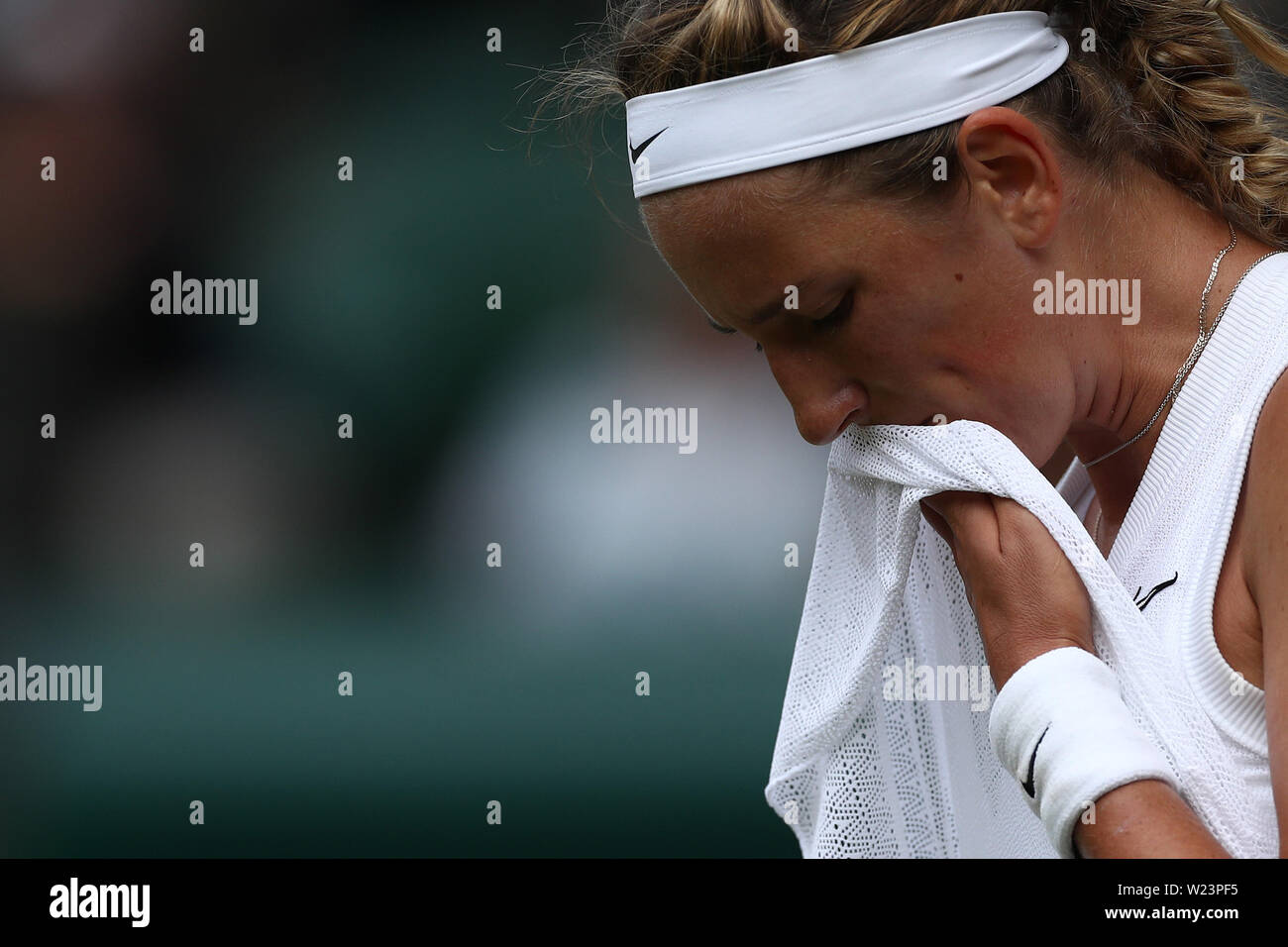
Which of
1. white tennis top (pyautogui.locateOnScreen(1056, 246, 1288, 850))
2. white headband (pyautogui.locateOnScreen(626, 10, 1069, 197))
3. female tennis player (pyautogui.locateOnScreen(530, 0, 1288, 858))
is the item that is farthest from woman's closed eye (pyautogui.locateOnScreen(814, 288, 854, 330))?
white tennis top (pyautogui.locateOnScreen(1056, 246, 1288, 850))

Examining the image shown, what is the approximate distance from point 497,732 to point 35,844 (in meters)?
0.90

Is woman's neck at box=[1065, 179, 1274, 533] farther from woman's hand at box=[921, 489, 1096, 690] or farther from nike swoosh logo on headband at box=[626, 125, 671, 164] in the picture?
nike swoosh logo on headband at box=[626, 125, 671, 164]

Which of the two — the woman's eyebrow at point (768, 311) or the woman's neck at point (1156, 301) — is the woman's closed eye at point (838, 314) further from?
the woman's neck at point (1156, 301)

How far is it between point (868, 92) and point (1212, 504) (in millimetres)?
419

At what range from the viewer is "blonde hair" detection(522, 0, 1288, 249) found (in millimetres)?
949

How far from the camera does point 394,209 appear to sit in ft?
7.34

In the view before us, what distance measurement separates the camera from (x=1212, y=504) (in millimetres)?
872

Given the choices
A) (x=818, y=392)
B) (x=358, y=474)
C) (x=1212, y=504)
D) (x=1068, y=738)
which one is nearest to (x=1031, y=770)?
(x=1068, y=738)

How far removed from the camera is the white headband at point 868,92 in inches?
37.0

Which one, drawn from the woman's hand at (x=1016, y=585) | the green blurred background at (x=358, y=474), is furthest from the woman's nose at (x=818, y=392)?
the green blurred background at (x=358, y=474)

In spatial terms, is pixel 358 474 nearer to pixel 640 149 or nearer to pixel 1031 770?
pixel 640 149

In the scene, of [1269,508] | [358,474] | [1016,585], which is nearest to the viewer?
[1269,508]

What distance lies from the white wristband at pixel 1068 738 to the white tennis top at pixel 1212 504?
6 cm
